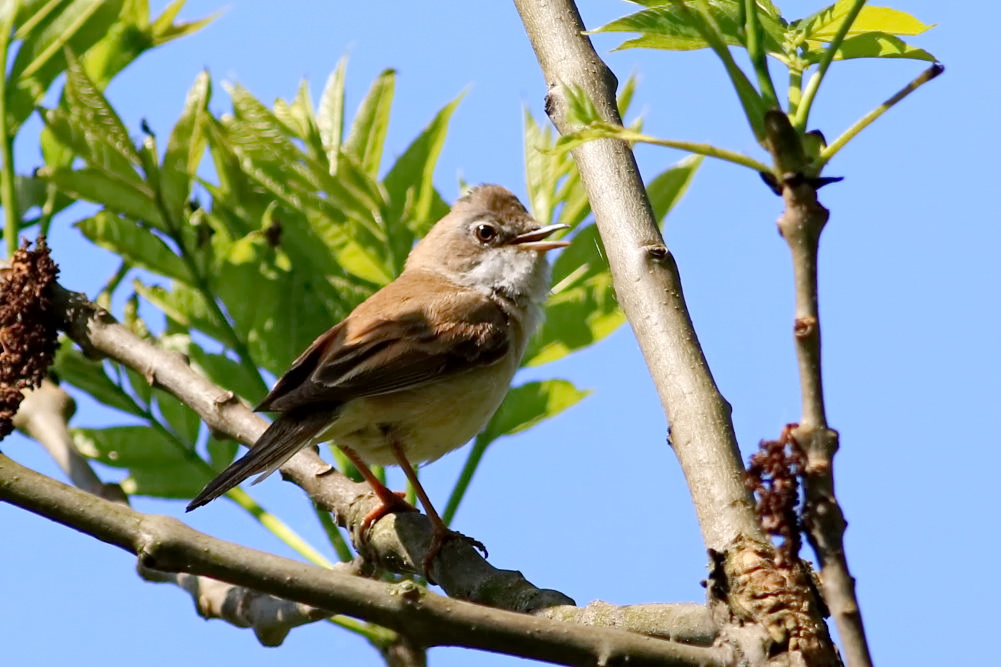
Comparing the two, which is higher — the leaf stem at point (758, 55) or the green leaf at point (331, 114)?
the green leaf at point (331, 114)

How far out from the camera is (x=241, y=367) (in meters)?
4.45

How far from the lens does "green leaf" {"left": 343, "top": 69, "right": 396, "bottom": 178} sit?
4.48 m

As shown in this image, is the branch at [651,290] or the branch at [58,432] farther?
the branch at [58,432]

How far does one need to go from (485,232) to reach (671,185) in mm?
1948

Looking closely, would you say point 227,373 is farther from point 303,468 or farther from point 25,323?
point 25,323

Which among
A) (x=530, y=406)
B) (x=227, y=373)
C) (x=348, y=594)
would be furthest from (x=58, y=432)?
(x=348, y=594)

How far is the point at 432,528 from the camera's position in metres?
4.34

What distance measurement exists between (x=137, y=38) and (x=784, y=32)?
10.2 ft

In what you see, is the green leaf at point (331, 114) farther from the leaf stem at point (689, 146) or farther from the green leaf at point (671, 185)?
the leaf stem at point (689, 146)

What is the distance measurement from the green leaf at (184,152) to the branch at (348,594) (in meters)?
2.18

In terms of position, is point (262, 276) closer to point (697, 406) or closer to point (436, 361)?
point (436, 361)

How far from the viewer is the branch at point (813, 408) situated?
1739 millimetres

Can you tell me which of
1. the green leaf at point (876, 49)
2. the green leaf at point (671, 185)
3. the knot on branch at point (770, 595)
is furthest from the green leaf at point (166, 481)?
the green leaf at point (876, 49)

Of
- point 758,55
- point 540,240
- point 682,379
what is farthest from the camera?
point 540,240
